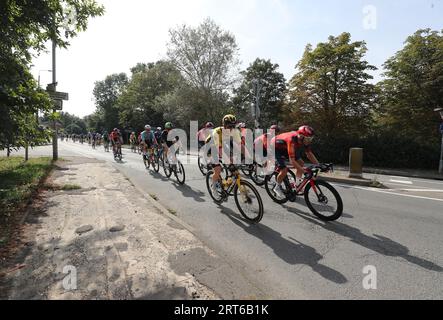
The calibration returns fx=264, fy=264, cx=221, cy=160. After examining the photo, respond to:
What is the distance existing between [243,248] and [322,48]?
17.4 m

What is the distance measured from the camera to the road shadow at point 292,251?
10.8 feet

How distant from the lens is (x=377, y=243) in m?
4.16

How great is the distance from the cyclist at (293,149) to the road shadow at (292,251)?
151 centimetres

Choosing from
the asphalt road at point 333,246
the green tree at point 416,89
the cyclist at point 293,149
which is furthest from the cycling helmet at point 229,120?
the green tree at point 416,89

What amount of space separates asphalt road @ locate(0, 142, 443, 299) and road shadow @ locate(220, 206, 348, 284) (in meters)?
0.01

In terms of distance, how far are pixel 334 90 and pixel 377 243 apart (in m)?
15.2

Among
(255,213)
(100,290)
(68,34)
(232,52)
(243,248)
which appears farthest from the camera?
(232,52)

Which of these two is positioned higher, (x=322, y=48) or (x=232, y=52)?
(x=232, y=52)

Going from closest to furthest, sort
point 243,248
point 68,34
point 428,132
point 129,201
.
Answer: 1. point 243,248
2. point 129,201
3. point 68,34
4. point 428,132

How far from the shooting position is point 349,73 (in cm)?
1678

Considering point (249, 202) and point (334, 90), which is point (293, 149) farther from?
point (334, 90)

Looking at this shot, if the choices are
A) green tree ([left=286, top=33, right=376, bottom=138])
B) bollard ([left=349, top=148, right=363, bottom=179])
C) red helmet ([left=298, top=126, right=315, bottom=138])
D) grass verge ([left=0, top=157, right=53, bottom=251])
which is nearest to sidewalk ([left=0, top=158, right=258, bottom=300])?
grass verge ([left=0, top=157, right=53, bottom=251])

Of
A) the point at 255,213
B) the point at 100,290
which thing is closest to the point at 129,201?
the point at 255,213
